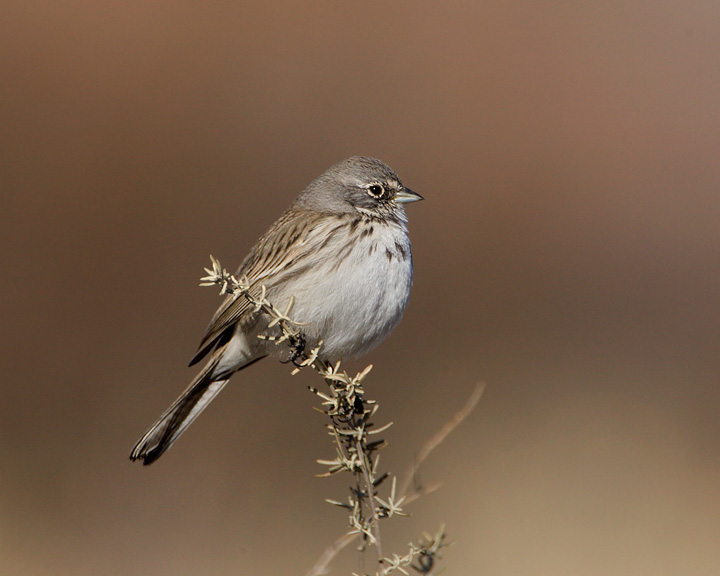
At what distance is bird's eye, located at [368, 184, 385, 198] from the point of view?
168 inches

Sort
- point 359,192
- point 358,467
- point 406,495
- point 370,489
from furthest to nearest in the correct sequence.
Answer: point 359,192, point 406,495, point 358,467, point 370,489

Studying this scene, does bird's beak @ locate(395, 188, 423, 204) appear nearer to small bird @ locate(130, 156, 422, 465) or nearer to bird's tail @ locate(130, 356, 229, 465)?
small bird @ locate(130, 156, 422, 465)

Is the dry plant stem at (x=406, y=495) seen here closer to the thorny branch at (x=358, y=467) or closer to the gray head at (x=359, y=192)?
the thorny branch at (x=358, y=467)

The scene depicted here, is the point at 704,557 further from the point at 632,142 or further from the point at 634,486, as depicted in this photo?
the point at 632,142

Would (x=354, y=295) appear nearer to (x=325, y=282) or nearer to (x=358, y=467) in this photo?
(x=325, y=282)

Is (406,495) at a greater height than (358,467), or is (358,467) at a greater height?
(406,495)

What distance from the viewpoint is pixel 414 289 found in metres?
8.72

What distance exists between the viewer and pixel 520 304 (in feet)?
28.8

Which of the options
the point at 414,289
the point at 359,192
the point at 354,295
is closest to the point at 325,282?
the point at 354,295

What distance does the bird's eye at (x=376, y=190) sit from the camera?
428 centimetres

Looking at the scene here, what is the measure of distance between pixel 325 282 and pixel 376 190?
0.75 metres

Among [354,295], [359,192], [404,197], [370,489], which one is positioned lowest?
[370,489]

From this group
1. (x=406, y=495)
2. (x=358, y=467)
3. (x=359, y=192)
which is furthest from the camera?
(x=359, y=192)

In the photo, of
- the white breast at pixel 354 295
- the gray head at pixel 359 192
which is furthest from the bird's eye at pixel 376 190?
the white breast at pixel 354 295
